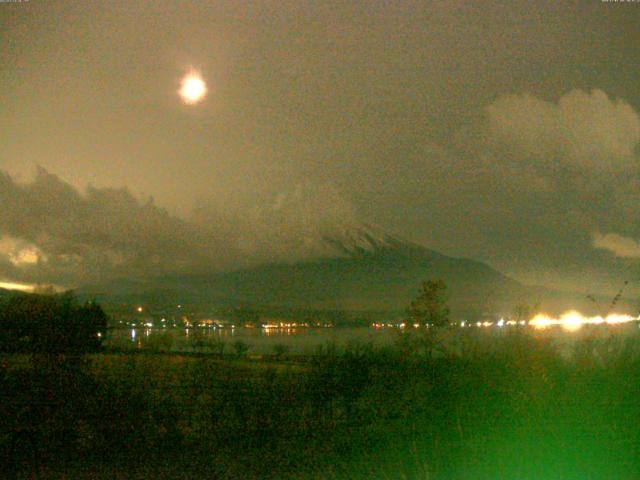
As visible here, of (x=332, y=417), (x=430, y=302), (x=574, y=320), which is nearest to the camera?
(x=332, y=417)

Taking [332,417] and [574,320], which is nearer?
[332,417]

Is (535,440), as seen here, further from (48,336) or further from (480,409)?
(48,336)

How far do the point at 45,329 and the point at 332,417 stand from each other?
225 inches

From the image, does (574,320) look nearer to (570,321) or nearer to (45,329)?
(570,321)

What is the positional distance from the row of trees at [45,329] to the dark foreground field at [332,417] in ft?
1.48

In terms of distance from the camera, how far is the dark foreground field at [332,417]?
1179 cm

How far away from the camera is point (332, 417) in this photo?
14805mm

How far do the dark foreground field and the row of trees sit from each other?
0.45m

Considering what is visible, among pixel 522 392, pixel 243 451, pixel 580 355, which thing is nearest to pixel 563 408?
pixel 522 392

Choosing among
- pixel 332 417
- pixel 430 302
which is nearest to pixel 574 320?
pixel 332 417

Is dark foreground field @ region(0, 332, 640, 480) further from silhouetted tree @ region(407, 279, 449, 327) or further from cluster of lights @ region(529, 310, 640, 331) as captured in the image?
silhouetted tree @ region(407, 279, 449, 327)

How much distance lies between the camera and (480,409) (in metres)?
13.9

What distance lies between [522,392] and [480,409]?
0.85 metres

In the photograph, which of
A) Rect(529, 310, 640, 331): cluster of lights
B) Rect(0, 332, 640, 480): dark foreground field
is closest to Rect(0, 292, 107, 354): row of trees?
Rect(0, 332, 640, 480): dark foreground field
